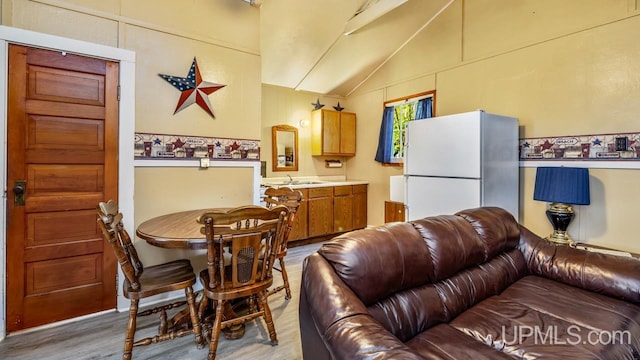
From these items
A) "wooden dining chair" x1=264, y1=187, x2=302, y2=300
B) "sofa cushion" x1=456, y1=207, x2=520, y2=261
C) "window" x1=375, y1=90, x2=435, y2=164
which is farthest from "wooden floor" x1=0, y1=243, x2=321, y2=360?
"window" x1=375, y1=90, x2=435, y2=164

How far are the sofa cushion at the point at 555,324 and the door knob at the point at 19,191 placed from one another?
292 cm

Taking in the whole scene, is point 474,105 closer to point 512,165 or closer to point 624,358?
point 512,165

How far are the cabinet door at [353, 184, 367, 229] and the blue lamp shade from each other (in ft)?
8.51

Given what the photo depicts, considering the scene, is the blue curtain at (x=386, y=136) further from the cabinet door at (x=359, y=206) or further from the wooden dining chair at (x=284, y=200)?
the wooden dining chair at (x=284, y=200)

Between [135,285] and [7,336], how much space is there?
122cm

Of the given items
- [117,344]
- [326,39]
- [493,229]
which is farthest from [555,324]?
[326,39]

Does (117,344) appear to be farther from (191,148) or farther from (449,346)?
(449,346)

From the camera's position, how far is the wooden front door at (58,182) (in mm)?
2043

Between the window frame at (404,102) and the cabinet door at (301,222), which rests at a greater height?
the window frame at (404,102)

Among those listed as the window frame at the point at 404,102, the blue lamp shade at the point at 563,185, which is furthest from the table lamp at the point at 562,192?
the window frame at the point at 404,102

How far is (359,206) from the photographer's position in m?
4.89

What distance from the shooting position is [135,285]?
5.62ft

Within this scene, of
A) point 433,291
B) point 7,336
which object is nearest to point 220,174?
point 7,336

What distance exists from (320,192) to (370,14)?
7.90ft
